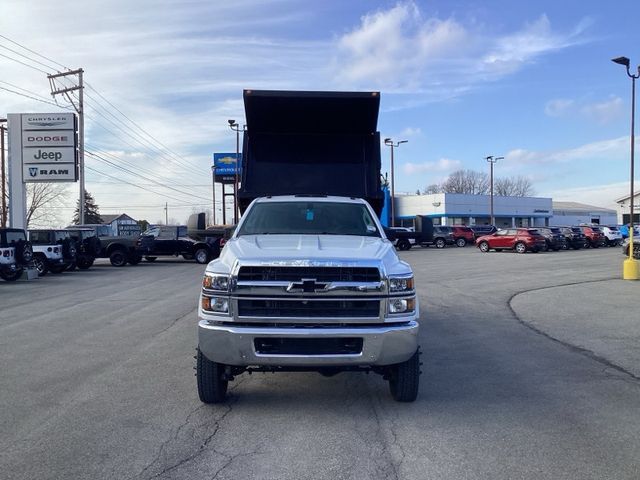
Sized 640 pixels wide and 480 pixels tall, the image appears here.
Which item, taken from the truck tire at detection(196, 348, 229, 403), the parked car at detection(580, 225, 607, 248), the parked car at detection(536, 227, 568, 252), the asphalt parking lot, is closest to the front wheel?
→ the parked car at detection(536, 227, 568, 252)

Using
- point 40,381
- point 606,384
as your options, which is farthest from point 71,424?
point 606,384

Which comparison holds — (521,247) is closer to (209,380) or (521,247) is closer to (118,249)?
(118,249)

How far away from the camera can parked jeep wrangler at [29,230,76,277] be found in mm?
21422

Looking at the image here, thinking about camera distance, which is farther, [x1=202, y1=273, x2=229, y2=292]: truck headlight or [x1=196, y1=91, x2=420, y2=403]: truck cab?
[x1=202, y1=273, x2=229, y2=292]: truck headlight

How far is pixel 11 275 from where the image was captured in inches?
752

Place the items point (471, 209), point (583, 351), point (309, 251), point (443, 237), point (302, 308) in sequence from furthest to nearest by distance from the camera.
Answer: point (471, 209)
point (443, 237)
point (583, 351)
point (309, 251)
point (302, 308)

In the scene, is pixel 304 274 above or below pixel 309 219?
below

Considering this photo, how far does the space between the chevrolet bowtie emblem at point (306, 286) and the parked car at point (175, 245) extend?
22888 millimetres

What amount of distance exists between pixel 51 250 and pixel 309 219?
18035 millimetres

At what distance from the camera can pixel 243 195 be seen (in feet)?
28.5

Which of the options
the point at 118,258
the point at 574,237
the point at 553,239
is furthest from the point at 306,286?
the point at 574,237

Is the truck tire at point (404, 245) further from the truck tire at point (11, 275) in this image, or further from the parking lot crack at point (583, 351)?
the parking lot crack at point (583, 351)

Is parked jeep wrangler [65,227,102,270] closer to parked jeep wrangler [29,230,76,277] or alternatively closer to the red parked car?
parked jeep wrangler [29,230,76,277]

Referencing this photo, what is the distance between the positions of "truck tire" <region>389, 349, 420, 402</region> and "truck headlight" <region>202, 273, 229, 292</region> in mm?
1746
